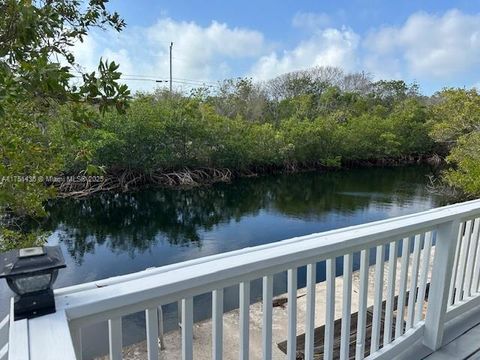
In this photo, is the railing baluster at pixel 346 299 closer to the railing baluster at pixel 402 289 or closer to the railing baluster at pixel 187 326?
the railing baluster at pixel 402 289

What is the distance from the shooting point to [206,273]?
0.99 meters

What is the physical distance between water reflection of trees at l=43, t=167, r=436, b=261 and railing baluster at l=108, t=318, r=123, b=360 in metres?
7.29

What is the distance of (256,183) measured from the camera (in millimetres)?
15938

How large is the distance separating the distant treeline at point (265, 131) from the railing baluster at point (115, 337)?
108 centimetres

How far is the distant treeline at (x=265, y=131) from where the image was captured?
507 inches

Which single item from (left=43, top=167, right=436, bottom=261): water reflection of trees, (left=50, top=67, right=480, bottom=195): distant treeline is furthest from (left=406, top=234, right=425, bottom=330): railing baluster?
(left=43, top=167, right=436, bottom=261): water reflection of trees

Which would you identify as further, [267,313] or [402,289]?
[402,289]

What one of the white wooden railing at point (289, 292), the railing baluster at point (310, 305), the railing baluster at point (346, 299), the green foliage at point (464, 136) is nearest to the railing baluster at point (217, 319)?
the white wooden railing at point (289, 292)

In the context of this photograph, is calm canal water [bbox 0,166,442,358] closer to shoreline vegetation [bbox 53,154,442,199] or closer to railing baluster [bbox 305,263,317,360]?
shoreline vegetation [bbox 53,154,442,199]

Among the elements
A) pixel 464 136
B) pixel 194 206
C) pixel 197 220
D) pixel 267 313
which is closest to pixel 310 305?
pixel 267 313

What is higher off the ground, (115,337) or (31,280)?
(31,280)

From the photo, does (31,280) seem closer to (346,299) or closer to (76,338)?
(76,338)

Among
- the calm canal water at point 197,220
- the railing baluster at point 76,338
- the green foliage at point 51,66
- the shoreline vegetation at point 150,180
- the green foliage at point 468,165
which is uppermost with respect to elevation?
the green foliage at point 51,66

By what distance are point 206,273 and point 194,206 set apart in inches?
432
